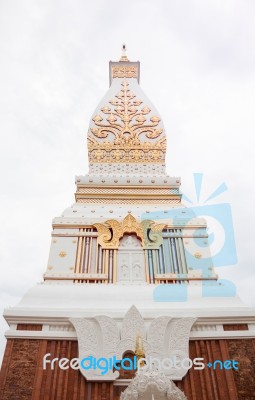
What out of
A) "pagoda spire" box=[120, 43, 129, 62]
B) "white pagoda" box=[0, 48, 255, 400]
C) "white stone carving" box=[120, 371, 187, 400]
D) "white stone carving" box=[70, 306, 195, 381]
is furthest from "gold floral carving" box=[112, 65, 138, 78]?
"white stone carving" box=[120, 371, 187, 400]

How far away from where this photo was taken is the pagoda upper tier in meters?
9.32

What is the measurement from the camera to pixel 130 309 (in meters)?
5.51

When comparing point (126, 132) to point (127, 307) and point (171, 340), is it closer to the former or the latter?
point (127, 307)

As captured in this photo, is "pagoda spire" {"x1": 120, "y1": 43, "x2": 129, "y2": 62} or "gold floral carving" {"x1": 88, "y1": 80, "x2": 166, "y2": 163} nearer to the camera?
"gold floral carving" {"x1": 88, "y1": 80, "x2": 166, "y2": 163}

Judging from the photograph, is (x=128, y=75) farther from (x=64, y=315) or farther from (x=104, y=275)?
(x=64, y=315)

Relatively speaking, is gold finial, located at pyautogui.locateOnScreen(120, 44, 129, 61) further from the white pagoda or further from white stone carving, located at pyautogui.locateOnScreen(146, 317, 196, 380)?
white stone carving, located at pyautogui.locateOnScreen(146, 317, 196, 380)

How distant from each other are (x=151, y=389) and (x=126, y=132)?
7175mm

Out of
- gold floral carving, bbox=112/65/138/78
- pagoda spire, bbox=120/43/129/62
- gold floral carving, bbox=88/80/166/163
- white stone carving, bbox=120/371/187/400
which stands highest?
pagoda spire, bbox=120/43/129/62

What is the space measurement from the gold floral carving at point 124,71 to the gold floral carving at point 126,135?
1529 millimetres

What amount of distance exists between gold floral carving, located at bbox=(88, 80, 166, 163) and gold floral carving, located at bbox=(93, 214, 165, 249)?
2.50 meters

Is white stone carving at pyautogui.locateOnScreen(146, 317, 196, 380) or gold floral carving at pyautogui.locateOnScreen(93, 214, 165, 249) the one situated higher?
gold floral carving at pyautogui.locateOnScreen(93, 214, 165, 249)

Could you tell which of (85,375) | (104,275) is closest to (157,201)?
(104,275)

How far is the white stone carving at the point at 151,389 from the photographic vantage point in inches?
153

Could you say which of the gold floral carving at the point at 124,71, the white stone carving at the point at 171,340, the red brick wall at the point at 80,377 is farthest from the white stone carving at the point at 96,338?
the gold floral carving at the point at 124,71
